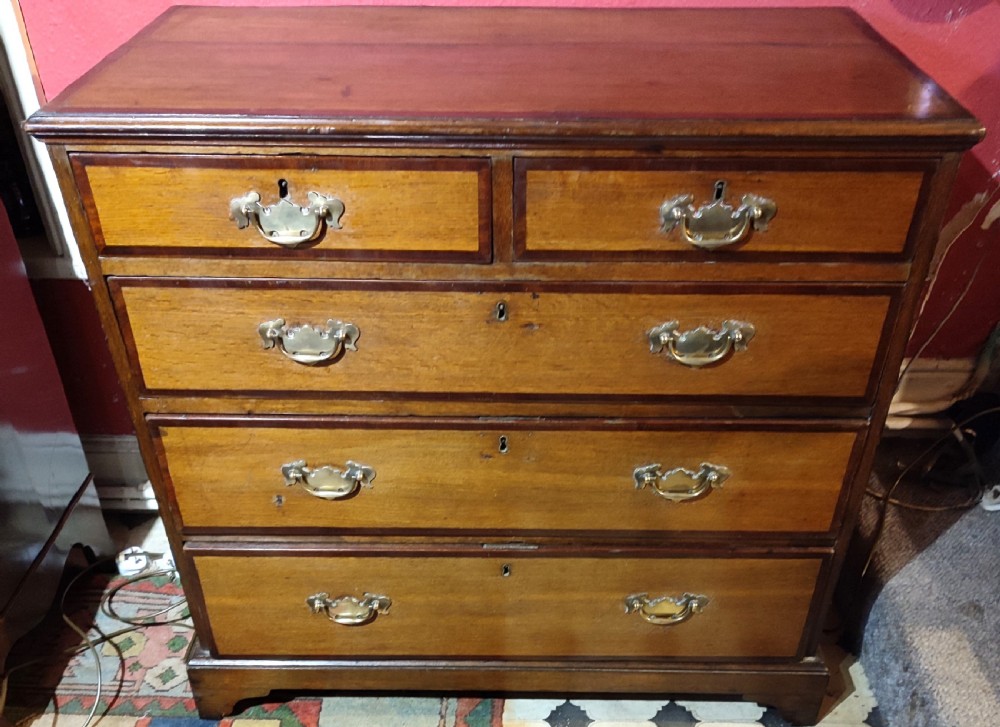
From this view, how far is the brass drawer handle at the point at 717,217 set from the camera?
961 millimetres

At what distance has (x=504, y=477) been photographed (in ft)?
3.87

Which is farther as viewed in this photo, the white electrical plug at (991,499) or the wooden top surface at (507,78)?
the white electrical plug at (991,499)

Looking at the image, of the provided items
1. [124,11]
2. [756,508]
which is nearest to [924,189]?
[756,508]

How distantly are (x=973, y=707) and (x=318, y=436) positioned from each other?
3.31 ft

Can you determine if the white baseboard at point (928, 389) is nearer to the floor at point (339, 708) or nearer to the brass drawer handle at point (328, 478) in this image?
the floor at point (339, 708)

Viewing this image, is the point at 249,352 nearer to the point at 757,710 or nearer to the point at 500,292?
the point at 500,292

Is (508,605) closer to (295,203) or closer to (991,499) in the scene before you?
(295,203)

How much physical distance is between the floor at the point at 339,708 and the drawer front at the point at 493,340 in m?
0.65

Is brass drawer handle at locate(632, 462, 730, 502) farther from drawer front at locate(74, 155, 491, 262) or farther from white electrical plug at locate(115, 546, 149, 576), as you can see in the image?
white electrical plug at locate(115, 546, 149, 576)

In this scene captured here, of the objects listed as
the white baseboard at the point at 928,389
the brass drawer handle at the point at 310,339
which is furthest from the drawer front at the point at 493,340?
the white baseboard at the point at 928,389

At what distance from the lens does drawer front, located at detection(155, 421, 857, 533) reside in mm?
1146

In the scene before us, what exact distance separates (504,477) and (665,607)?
1.13 ft

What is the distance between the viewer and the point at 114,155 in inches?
37.3

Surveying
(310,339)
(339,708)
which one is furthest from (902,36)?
(339,708)
